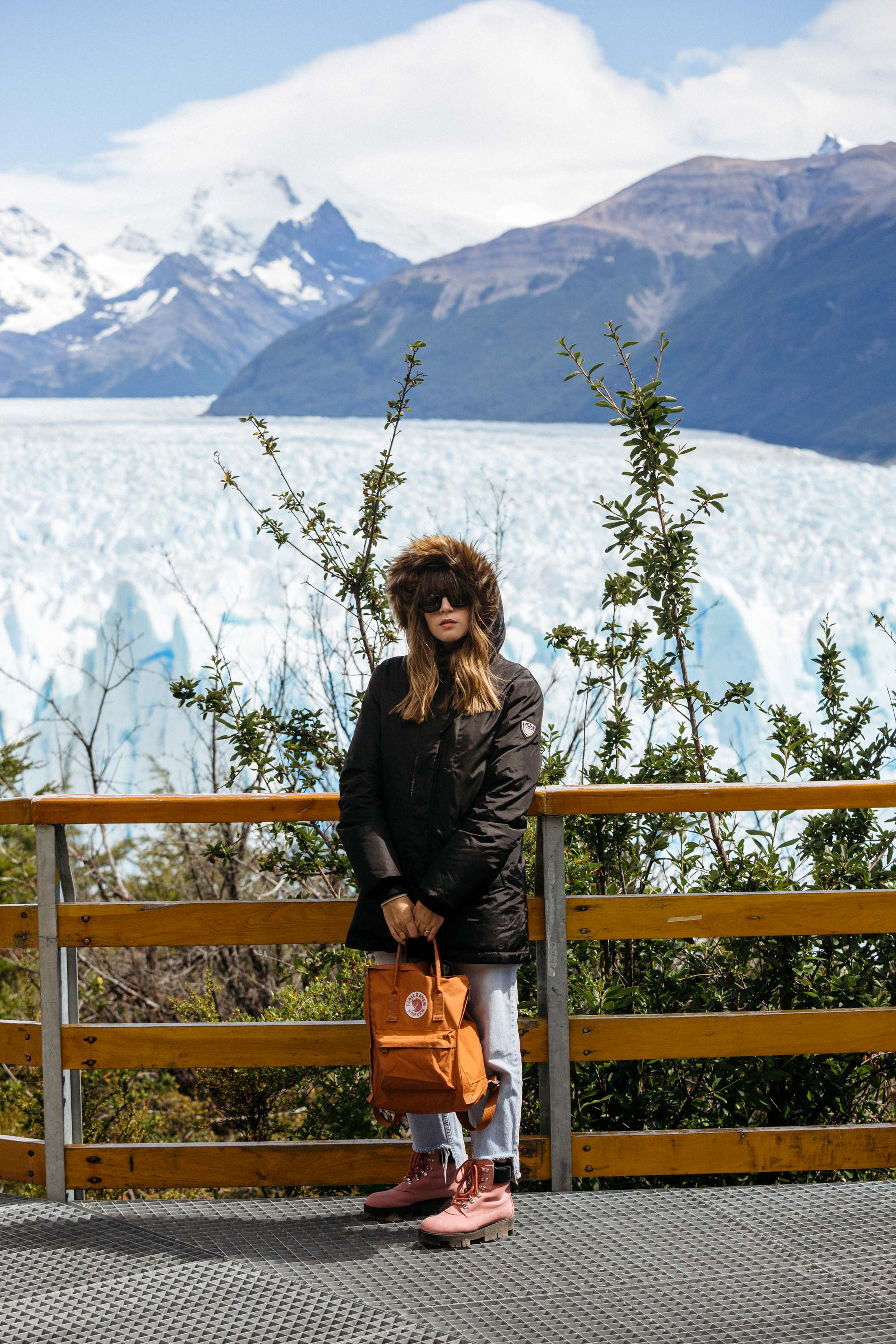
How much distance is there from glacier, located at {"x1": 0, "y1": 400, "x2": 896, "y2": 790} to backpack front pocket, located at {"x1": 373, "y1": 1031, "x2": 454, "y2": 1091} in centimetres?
780

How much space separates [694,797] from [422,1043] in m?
0.92

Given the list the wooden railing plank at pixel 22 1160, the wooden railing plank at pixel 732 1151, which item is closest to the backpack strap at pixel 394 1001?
the wooden railing plank at pixel 732 1151

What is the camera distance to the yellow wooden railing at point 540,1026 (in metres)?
2.95

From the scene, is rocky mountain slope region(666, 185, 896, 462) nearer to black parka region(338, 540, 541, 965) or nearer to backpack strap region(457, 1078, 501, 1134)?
black parka region(338, 540, 541, 965)

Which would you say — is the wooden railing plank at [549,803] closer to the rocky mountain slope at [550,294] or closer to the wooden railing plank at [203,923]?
the wooden railing plank at [203,923]

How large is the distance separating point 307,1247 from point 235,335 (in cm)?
12704

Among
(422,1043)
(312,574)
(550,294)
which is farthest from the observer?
(550,294)

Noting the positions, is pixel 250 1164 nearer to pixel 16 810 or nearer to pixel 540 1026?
pixel 540 1026

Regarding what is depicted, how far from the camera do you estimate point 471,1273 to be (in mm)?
2594

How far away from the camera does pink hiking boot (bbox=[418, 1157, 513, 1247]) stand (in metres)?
2.70

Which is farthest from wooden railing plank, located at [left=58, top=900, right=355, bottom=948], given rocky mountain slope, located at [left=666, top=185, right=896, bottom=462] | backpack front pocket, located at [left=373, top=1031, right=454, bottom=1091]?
rocky mountain slope, located at [left=666, top=185, right=896, bottom=462]

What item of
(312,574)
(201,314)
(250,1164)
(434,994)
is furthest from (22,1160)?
(201,314)

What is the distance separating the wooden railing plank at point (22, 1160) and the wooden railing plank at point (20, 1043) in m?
0.21

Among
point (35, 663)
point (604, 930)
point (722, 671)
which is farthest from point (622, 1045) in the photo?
point (35, 663)
